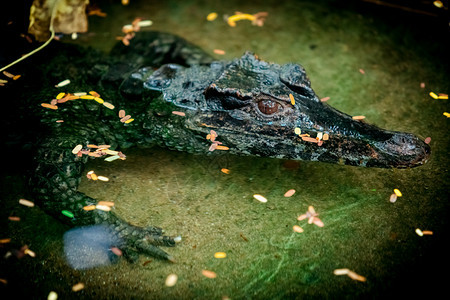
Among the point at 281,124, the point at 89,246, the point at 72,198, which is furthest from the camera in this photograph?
the point at 281,124

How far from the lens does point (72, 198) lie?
9.12 feet

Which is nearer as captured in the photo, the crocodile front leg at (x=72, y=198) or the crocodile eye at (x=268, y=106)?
the crocodile front leg at (x=72, y=198)

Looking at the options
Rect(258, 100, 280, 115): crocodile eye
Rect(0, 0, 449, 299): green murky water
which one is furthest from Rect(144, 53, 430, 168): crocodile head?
Rect(0, 0, 449, 299): green murky water

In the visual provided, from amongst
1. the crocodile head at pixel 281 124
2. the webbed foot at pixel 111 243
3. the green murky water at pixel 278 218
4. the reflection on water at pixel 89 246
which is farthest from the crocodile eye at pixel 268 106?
the reflection on water at pixel 89 246

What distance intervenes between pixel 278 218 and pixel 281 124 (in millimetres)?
795

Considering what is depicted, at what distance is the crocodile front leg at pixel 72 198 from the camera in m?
2.63

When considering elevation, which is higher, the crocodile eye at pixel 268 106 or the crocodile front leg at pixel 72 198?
the crocodile eye at pixel 268 106

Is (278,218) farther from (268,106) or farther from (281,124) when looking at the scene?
(268,106)

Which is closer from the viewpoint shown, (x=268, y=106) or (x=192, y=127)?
(x=268, y=106)

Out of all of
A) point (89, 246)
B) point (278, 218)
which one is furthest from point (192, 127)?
point (89, 246)

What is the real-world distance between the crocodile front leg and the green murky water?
0.10 metres

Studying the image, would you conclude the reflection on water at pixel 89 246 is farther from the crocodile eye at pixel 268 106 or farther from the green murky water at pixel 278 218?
the crocodile eye at pixel 268 106

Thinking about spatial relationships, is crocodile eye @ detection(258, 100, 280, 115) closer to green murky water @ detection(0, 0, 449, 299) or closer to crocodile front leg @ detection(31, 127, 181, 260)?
green murky water @ detection(0, 0, 449, 299)

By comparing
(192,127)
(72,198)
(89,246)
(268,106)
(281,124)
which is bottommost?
(89,246)
